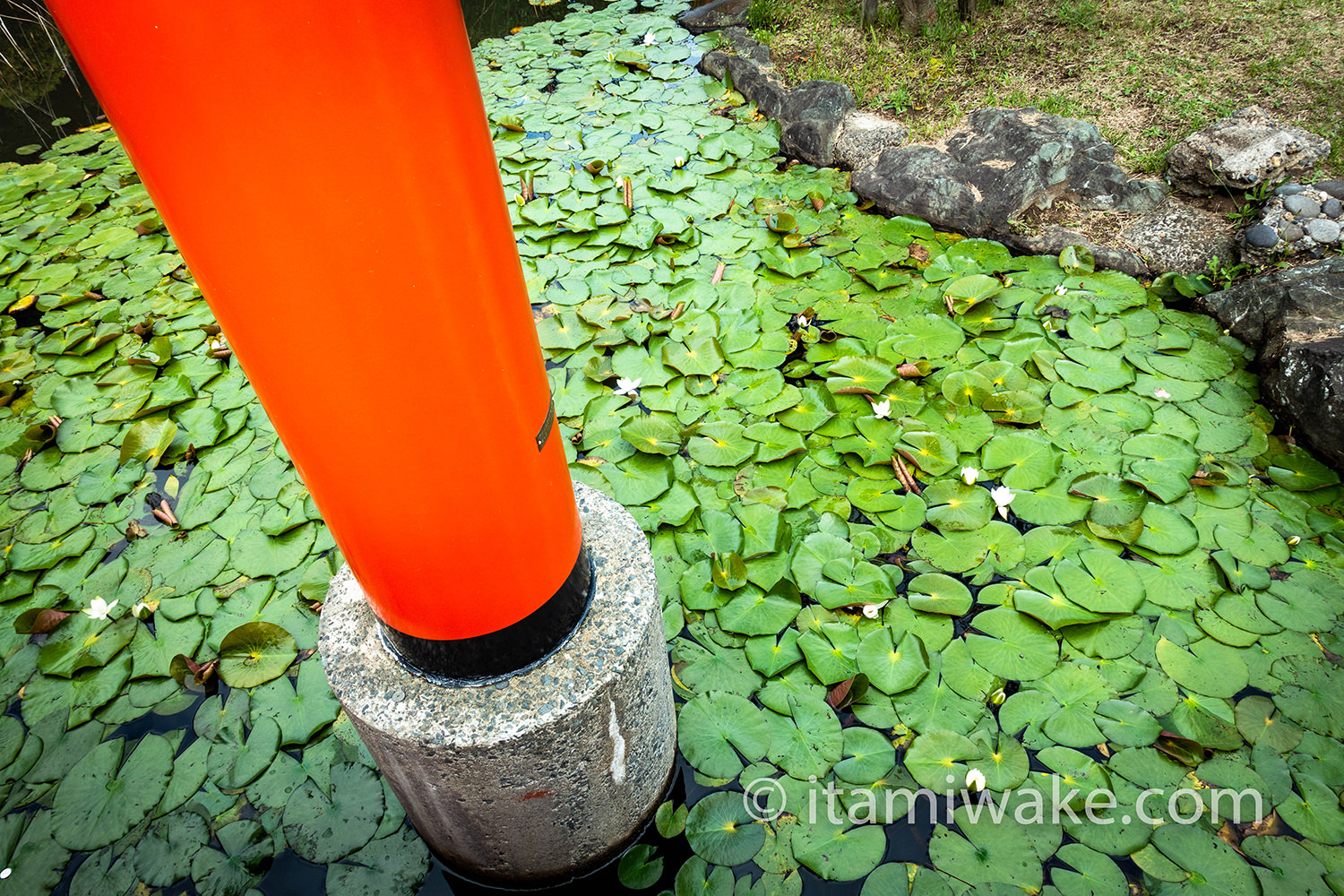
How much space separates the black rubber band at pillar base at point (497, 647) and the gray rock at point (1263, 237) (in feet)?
9.33

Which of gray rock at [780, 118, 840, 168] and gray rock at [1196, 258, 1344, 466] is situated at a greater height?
gray rock at [780, 118, 840, 168]

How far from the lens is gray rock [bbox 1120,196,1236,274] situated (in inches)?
104

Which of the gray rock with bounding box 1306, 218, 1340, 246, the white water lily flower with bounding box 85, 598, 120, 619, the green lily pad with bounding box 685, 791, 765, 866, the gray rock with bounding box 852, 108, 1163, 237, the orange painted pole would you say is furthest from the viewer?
the gray rock with bounding box 852, 108, 1163, 237

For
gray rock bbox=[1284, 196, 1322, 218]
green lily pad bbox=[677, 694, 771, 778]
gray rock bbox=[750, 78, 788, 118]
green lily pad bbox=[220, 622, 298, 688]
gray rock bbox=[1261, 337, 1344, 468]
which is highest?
gray rock bbox=[750, 78, 788, 118]

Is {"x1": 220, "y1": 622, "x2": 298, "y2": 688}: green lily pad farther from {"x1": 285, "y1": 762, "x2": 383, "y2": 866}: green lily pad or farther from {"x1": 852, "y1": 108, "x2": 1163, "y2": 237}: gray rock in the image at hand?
{"x1": 852, "y1": 108, "x2": 1163, "y2": 237}: gray rock

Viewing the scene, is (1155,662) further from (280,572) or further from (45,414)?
(45,414)

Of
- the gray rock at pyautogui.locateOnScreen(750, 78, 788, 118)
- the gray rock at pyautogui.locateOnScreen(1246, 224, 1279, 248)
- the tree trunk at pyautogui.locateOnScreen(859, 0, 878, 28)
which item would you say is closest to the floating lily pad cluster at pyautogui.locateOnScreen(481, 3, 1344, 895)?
the gray rock at pyautogui.locateOnScreen(1246, 224, 1279, 248)

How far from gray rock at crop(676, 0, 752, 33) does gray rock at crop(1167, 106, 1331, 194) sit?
125 inches

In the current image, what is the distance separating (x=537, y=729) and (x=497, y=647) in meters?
0.15

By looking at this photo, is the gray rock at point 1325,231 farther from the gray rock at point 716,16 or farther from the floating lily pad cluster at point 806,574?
the gray rock at point 716,16

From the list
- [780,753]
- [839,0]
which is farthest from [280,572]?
[839,0]

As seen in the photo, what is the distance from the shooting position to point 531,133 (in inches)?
159

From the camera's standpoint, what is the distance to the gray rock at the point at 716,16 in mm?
4879

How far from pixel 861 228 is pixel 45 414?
350 cm
